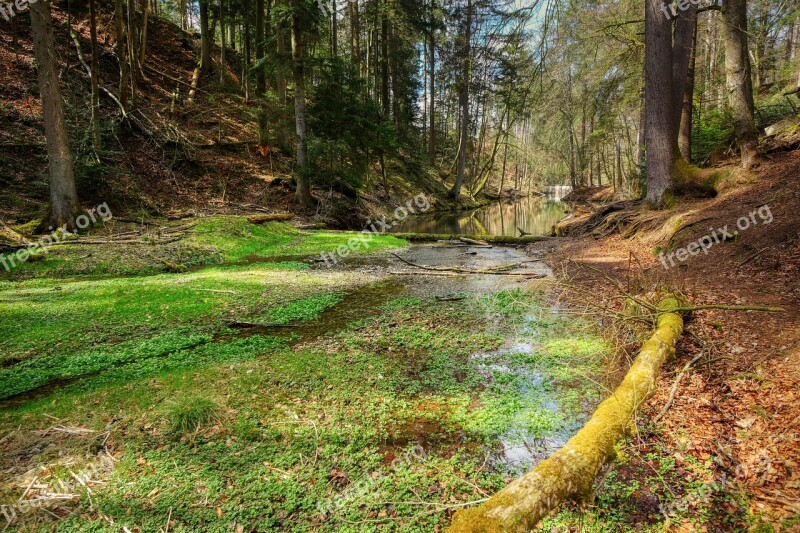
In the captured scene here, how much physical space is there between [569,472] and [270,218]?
46.8 feet

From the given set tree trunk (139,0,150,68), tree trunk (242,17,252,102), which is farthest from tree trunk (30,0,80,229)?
tree trunk (242,17,252,102)

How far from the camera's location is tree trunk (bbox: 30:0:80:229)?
950cm

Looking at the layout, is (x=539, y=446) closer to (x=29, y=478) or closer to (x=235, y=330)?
(x=29, y=478)

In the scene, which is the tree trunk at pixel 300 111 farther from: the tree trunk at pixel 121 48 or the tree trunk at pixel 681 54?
the tree trunk at pixel 681 54

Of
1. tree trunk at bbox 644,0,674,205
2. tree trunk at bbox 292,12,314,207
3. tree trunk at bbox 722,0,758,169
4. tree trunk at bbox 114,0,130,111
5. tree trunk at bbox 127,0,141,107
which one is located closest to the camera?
tree trunk at bbox 722,0,758,169

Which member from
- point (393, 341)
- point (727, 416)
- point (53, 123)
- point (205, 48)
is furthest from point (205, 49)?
point (727, 416)

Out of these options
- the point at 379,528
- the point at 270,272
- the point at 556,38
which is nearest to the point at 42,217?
the point at 270,272

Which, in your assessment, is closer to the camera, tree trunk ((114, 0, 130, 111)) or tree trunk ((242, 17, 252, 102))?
tree trunk ((114, 0, 130, 111))

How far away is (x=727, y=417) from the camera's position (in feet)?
9.75

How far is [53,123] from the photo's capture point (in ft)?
32.1

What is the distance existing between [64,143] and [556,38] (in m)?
12.1

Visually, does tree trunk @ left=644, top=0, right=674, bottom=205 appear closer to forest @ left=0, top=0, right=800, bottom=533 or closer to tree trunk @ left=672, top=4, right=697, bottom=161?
forest @ left=0, top=0, right=800, bottom=533

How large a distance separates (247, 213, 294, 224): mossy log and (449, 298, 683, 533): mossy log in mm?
13079

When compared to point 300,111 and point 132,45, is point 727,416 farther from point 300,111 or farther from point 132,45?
point 132,45
